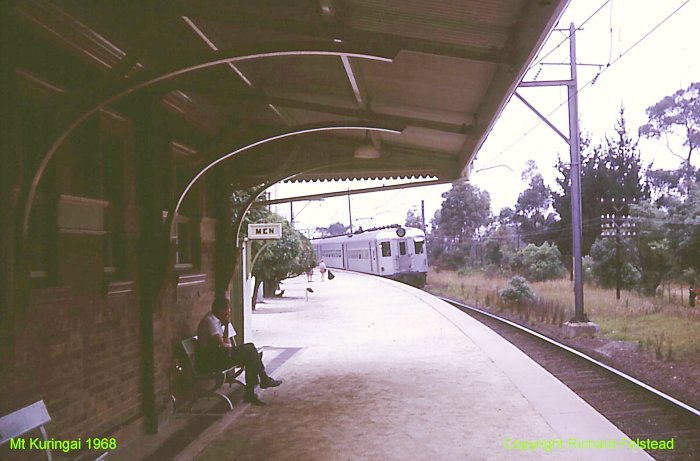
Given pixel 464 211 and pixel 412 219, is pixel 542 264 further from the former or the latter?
pixel 412 219

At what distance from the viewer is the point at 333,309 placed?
16.9m

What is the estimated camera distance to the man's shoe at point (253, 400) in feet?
20.1

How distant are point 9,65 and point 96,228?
1.38 m

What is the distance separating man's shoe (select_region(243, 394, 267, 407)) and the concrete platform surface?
6cm

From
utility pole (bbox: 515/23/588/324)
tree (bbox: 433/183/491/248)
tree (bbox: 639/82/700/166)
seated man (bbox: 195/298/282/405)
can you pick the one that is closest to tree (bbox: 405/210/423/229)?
tree (bbox: 433/183/491/248)

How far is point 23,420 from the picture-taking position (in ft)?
10.5

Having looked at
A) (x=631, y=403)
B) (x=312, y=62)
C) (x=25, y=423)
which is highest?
(x=312, y=62)

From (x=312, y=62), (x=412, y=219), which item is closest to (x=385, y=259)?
(x=312, y=62)

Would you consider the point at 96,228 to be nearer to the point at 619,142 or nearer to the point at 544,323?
the point at 544,323

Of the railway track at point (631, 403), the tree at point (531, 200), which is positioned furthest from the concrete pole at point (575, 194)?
the tree at point (531, 200)

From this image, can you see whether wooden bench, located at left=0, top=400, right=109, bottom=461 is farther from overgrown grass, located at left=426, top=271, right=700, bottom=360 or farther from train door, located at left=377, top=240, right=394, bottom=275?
train door, located at left=377, top=240, right=394, bottom=275

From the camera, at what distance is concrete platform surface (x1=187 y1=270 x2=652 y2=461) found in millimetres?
4699

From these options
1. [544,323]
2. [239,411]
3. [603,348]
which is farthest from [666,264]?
[239,411]

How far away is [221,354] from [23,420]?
8.79ft
